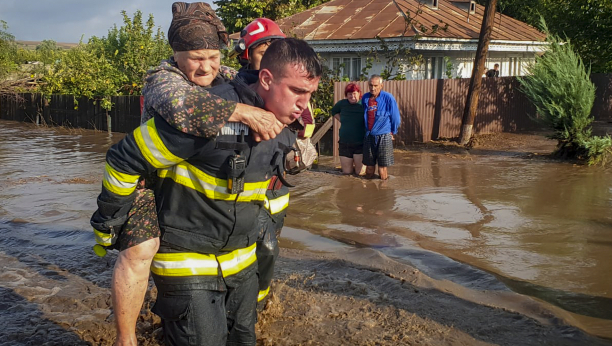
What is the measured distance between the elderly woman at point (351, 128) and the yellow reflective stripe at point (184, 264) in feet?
28.5

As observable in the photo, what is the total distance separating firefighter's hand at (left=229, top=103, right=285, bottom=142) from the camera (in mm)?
2844

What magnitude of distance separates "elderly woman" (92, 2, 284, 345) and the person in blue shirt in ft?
24.5

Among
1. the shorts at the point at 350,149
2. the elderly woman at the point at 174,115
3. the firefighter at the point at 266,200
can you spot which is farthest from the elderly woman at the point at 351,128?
the elderly woman at the point at 174,115

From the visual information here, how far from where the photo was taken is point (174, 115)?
109 inches

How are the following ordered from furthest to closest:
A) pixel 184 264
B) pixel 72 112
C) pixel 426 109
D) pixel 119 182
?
pixel 72 112 < pixel 426 109 < pixel 184 264 < pixel 119 182

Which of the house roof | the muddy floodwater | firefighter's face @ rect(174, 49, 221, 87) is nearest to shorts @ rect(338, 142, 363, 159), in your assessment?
the muddy floodwater

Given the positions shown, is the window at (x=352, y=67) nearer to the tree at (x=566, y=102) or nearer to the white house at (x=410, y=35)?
the white house at (x=410, y=35)

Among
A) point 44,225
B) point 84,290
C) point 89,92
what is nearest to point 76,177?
point 44,225

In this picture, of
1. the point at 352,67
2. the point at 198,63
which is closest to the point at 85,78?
the point at 352,67

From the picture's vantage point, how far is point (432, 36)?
22.0 metres

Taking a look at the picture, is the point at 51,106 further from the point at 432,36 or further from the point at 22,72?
the point at 432,36

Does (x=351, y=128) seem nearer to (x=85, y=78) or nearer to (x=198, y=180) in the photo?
(x=198, y=180)

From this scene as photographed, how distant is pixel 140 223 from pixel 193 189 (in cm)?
31

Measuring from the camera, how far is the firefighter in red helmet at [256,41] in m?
4.72
